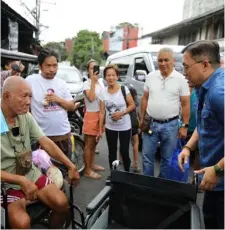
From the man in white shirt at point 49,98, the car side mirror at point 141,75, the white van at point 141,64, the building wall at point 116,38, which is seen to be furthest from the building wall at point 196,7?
the man in white shirt at point 49,98

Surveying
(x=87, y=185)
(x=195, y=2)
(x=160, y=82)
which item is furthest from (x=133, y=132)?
(x=195, y=2)

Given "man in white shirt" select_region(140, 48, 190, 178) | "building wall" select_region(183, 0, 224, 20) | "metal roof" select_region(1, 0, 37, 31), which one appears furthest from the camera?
"building wall" select_region(183, 0, 224, 20)

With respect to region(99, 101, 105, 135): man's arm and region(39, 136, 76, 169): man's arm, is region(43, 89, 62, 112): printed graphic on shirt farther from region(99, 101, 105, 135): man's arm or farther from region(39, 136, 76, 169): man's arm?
region(99, 101, 105, 135): man's arm

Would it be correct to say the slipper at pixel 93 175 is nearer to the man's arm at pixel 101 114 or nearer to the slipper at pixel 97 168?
the slipper at pixel 97 168

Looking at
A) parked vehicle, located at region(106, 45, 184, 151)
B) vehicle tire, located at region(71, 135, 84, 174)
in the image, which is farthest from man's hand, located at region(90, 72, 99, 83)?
parked vehicle, located at region(106, 45, 184, 151)

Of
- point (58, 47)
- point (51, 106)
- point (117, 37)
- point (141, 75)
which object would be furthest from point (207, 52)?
point (117, 37)

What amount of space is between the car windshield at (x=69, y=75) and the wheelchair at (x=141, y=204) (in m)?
8.15

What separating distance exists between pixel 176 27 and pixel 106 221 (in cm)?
2083

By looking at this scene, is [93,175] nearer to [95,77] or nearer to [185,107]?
[95,77]

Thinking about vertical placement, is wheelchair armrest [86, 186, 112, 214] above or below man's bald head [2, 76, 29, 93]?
below

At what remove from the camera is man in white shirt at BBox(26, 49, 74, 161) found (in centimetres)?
332

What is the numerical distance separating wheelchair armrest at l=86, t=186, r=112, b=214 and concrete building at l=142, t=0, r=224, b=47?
1055 centimetres

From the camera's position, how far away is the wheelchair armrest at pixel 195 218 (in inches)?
68.5

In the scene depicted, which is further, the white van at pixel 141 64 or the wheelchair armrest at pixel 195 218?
the white van at pixel 141 64
